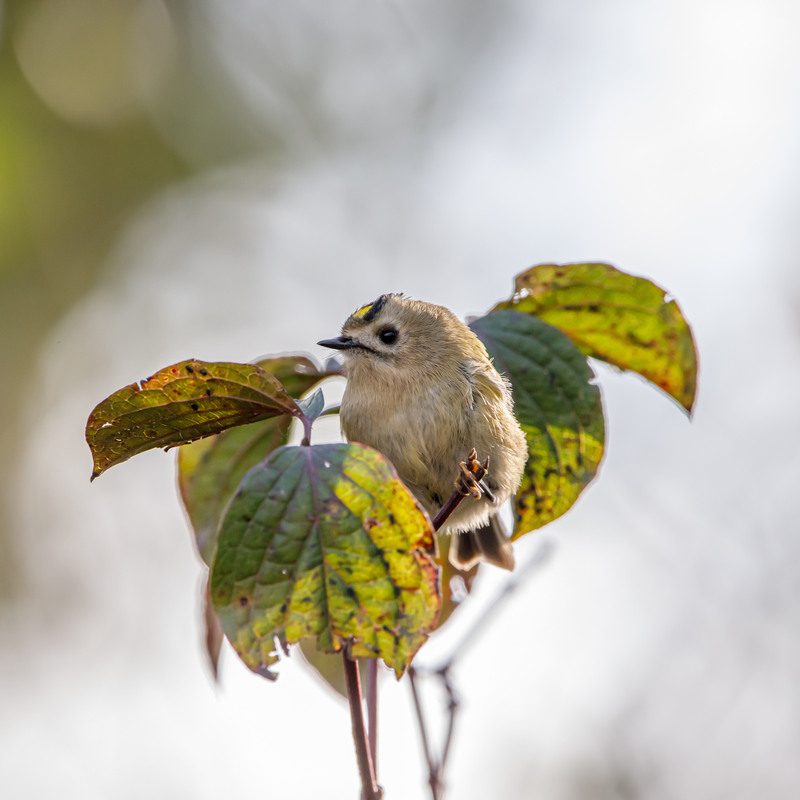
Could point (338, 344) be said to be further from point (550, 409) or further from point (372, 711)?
point (372, 711)

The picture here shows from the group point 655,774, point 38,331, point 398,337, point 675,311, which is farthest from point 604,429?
point 38,331

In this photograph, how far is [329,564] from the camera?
1.10 m

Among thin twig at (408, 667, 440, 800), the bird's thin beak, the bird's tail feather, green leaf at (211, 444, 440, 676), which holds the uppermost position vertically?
the bird's thin beak

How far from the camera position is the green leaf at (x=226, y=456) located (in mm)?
1646

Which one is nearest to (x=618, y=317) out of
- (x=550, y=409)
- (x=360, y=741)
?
(x=550, y=409)

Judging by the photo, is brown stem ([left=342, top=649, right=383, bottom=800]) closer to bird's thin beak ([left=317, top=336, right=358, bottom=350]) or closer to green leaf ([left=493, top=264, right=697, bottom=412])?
green leaf ([left=493, top=264, right=697, bottom=412])

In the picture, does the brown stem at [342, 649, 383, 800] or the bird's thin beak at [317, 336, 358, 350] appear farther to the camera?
the bird's thin beak at [317, 336, 358, 350]

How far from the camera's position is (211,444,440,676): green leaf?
1.09 m

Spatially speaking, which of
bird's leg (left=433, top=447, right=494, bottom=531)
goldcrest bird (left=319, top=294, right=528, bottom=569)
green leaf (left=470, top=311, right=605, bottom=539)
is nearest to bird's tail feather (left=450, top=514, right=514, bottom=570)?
goldcrest bird (left=319, top=294, right=528, bottom=569)

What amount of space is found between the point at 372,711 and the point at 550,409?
23.2 inches

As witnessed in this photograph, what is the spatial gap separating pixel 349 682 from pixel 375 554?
0.53 ft

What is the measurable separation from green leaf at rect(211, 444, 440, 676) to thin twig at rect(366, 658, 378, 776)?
0.63 ft

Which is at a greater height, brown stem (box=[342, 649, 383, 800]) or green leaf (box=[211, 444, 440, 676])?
green leaf (box=[211, 444, 440, 676])

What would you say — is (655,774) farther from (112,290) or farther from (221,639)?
(112,290)
